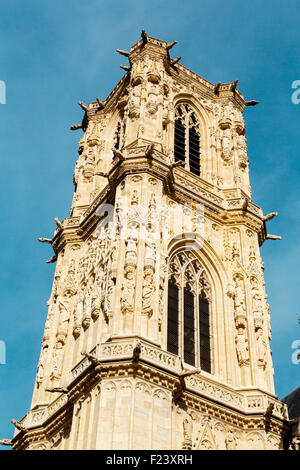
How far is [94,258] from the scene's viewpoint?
23.7 m

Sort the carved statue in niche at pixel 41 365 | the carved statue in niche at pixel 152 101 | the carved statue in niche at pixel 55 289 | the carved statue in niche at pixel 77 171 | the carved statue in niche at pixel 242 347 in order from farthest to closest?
the carved statue in niche at pixel 77 171 → the carved statue in niche at pixel 152 101 → the carved statue in niche at pixel 55 289 → the carved statue in niche at pixel 41 365 → the carved statue in niche at pixel 242 347

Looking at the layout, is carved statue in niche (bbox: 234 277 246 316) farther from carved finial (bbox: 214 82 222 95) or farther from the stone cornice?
carved finial (bbox: 214 82 222 95)

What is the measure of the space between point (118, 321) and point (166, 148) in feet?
31.7

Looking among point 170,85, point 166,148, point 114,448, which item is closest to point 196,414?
point 114,448

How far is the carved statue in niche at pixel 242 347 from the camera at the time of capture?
2122cm

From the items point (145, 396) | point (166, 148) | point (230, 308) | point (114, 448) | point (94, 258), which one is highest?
point (166, 148)

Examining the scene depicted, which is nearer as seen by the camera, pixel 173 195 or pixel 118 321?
pixel 118 321

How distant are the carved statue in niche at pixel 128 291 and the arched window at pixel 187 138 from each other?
8452 millimetres

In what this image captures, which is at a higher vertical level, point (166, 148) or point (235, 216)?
point (166, 148)

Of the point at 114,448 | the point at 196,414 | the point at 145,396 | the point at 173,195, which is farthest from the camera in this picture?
the point at 173,195

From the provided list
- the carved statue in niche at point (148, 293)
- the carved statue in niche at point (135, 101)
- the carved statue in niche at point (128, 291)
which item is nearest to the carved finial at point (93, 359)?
the carved statue in niche at point (128, 291)

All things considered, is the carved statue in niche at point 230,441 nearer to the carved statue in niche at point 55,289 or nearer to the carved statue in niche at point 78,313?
the carved statue in niche at point 78,313

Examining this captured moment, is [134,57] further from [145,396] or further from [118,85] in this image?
[145,396]

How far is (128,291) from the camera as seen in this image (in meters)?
19.5
